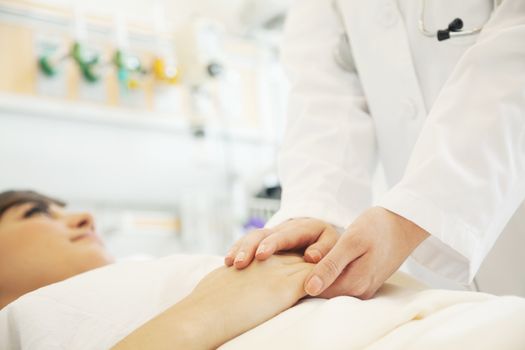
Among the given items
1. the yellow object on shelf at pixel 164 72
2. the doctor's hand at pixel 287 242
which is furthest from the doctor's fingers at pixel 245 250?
the yellow object on shelf at pixel 164 72

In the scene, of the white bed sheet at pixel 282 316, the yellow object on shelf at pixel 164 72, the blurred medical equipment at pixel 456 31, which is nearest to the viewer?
the white bed sheet at pixel 282 316

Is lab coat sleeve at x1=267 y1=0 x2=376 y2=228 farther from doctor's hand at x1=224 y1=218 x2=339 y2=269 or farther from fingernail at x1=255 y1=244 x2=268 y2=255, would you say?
fingernail at x1=255 y1=244 x2=268 y2=255

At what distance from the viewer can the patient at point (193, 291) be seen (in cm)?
82

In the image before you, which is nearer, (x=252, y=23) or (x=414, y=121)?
(x=414, y=121)

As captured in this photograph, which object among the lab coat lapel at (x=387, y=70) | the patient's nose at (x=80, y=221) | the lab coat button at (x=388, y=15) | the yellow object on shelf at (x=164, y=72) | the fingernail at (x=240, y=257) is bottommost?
the fingernail at (x=240, y=257)

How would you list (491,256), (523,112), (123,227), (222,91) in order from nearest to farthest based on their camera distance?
1. (523,112)
2. (491,256)
3. (123,227)
4. (222,91)

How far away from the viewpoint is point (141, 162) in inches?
107

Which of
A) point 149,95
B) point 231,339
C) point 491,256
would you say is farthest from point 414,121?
point 149,95

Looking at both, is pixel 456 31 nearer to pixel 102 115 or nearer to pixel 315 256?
pixel 315 256

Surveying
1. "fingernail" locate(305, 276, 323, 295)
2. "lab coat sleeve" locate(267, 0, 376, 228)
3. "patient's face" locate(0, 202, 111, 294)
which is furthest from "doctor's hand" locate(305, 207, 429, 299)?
"patient's face" locate(0, 202, 111, 294)

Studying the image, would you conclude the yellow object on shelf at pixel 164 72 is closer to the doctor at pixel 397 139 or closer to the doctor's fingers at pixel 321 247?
the doctor at pixel 397 139

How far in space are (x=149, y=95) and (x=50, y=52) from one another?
0.50 m

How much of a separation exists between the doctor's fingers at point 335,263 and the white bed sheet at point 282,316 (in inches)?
1.1

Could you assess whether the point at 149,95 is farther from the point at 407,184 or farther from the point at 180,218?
the point at 407,184
